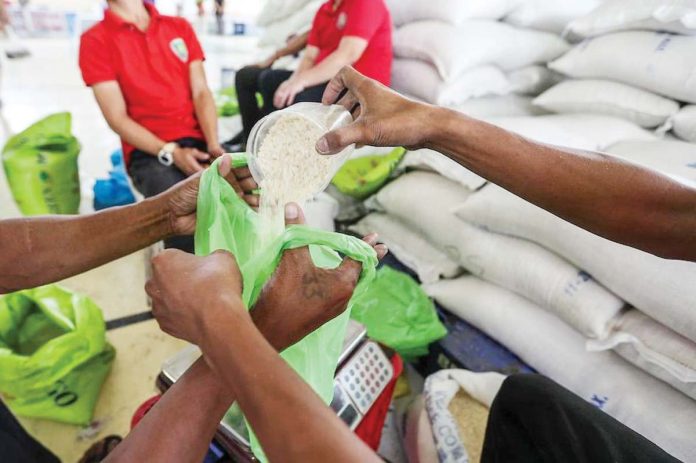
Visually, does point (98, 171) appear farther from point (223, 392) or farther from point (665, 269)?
point (665, 269)

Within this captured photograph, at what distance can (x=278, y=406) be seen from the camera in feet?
1.11

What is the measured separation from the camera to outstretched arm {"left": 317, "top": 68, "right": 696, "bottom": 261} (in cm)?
64

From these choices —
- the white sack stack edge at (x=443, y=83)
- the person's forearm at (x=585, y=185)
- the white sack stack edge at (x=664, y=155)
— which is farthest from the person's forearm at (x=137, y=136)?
the white sack stack edge at (x=664, y=155)

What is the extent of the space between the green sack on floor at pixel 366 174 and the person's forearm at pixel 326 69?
0.34 meters

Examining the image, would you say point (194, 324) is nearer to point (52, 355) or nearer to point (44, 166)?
point (52, 355)

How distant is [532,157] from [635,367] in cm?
65

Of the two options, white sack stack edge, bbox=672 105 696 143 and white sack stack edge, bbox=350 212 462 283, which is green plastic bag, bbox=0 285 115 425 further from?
white sack stack edge, bbox=672 105 696 143

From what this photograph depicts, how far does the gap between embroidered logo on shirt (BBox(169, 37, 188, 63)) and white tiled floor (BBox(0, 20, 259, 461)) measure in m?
0.70

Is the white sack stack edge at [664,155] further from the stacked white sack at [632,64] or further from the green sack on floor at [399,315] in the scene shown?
the green sack on floor at [399,315]

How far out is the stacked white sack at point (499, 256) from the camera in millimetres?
998

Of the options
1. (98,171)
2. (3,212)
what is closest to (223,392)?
(3,212)

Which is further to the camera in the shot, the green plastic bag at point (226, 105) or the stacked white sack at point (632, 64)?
the green plastic bag at point (226, 105)

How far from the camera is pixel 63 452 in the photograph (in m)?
1.07

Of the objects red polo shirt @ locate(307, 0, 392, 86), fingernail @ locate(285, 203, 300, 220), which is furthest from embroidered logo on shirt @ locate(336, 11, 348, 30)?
fingernail @ locate(285, 203, 300, 220)
